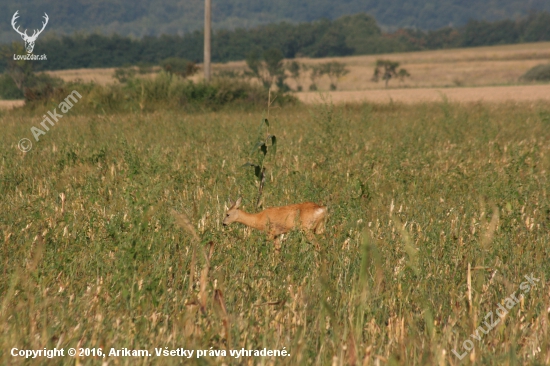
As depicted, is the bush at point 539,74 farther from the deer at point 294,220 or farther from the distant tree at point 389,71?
the deer at point 294,220

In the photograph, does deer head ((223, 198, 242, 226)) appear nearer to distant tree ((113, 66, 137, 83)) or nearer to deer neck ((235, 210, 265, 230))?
deer neck ((235, 210, 265, 230))

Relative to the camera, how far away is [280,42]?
102062mm

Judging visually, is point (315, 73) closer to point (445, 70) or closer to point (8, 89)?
point (445, 70)

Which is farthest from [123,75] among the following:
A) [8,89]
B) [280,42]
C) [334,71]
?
[280,42]

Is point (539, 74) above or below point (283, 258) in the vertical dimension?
above

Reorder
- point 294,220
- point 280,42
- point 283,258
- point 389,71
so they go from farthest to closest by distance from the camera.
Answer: point 280,42 < point 389,71 < point 294,220 < point 283,258

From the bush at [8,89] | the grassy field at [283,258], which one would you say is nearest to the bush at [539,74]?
the bush at [8,89]

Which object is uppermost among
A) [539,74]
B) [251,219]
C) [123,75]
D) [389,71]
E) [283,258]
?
[389,71]

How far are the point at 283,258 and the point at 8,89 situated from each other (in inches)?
1286

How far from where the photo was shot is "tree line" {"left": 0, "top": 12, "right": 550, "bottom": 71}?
6938 cm

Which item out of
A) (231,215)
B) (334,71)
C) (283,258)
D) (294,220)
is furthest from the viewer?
(334,71)

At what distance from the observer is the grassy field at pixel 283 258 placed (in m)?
2.66

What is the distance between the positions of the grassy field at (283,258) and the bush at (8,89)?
25.6m

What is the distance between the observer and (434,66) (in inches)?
2926
